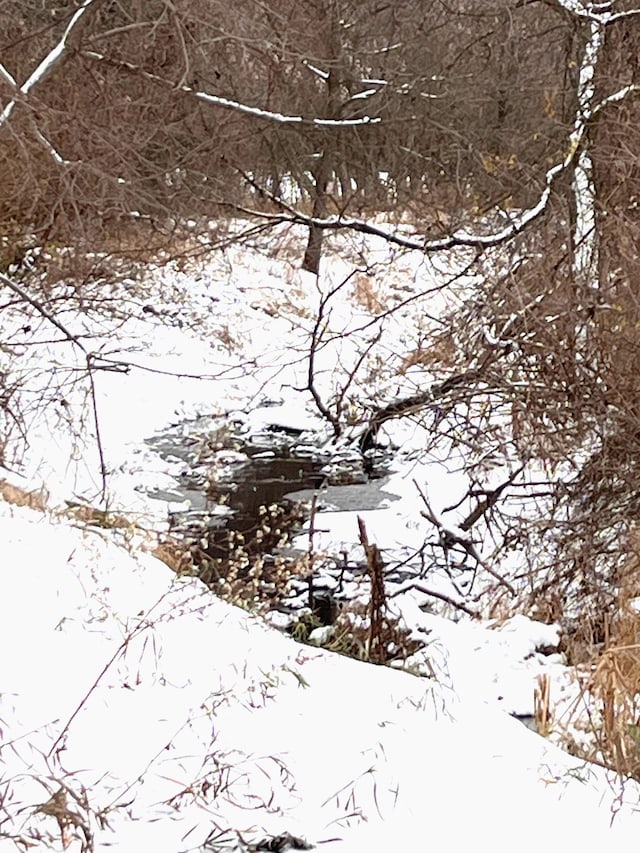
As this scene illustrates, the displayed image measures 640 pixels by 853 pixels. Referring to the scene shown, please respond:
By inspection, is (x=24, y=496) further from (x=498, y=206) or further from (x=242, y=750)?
(x=498, y=206)

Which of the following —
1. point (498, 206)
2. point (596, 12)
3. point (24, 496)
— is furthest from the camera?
point (498, 206)

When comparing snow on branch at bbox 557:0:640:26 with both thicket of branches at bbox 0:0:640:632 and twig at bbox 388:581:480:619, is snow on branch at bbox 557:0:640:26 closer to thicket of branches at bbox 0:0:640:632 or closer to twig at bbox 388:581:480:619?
thicket of branches at bbox 0:0:640:632

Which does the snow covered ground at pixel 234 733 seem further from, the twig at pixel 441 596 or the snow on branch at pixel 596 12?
the snow on branch at pixel 596 12

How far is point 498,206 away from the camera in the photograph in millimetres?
8000

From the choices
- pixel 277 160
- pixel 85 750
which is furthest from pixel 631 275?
pixel 277 160

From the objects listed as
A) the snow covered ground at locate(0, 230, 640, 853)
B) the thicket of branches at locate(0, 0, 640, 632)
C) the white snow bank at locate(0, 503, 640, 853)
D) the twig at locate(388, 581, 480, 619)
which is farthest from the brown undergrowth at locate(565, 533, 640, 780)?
the twig at locate(388, 581, 480, 619)

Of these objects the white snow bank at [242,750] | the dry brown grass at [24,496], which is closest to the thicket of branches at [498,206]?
the dry brown grass at [24,496]

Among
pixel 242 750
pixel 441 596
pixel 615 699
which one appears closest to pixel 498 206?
pixel 441 596

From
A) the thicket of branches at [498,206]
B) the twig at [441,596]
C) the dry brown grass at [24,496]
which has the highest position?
the thicket of branches at [498,206]

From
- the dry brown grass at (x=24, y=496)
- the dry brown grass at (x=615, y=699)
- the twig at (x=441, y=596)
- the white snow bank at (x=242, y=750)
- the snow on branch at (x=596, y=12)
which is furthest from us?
the snow on branch at (x=596, y=12)

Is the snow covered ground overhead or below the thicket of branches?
below

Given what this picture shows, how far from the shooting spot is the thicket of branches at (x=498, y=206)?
613 centimetres

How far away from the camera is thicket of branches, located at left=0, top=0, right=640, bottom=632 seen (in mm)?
6129

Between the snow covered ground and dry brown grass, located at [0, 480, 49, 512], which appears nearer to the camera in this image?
the snow covered ground
